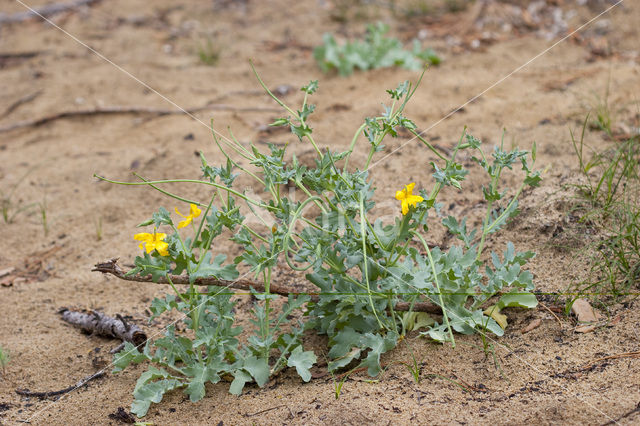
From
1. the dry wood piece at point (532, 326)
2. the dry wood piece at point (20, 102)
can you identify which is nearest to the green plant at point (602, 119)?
the dry wood piece at point (532, 326)

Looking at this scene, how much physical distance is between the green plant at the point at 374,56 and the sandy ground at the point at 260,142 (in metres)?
0.08

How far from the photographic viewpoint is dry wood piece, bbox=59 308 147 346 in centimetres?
223

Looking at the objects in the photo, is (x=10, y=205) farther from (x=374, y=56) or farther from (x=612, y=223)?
(x=612, y=223)

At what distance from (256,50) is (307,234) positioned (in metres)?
3.55

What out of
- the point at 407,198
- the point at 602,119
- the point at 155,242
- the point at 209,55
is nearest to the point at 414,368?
the point at 407,198


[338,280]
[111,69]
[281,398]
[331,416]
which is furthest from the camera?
[111,69]

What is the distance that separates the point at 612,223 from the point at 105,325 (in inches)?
75.8

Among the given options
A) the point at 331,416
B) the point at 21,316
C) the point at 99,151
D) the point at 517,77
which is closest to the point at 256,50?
the point at 99,151

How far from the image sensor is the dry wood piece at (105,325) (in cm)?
223

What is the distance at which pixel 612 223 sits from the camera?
239cm

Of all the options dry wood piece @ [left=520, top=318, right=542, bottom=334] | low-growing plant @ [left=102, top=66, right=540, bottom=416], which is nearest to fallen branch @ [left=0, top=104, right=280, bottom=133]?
low-growing plant @ [left=102, top=66, right=540, bottom=416]

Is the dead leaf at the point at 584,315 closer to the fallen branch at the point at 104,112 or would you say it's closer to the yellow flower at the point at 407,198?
the yellow flower at the point at 407,198

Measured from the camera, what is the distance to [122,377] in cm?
214

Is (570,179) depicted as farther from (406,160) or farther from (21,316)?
(21,316)
